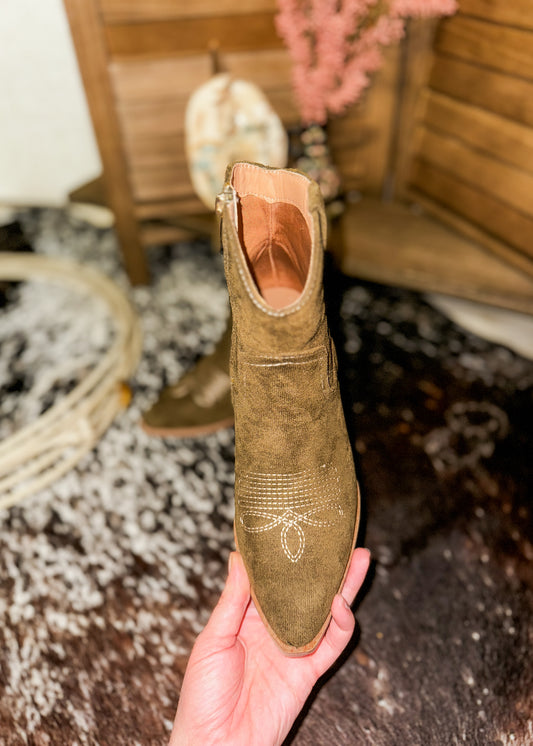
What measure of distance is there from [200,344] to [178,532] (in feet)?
2.73

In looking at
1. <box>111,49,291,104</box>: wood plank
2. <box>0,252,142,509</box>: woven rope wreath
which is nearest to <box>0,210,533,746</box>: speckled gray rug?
<box>0,252,142,509</box>: woven rope wreath

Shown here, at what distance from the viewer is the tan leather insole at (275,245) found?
2.89 feet

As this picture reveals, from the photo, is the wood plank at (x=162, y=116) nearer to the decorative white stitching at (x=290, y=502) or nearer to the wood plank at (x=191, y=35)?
the wood plank at (x=191, y=35)

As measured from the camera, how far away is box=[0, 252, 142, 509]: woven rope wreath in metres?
1.49

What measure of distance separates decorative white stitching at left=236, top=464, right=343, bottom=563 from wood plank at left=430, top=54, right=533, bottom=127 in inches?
53.8

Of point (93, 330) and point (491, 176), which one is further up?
point (491, 176)

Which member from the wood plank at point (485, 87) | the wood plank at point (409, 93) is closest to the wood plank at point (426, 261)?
the wood plank at point (409, 93)

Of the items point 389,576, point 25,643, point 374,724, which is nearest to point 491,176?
point 389,576

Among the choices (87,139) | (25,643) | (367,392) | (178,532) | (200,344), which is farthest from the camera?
(87,139)

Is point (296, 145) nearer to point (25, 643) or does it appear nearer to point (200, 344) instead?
point (200, 344)

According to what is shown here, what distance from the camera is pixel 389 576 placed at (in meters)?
1.28

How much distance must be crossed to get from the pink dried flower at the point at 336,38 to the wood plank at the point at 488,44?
0.14 metres

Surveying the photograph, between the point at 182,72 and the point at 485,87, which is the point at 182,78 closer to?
the point at 182,72

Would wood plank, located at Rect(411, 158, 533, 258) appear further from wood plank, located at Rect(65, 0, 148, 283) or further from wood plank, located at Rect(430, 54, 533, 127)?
wood plank, located at Rect(65, 0, 148, 283)
